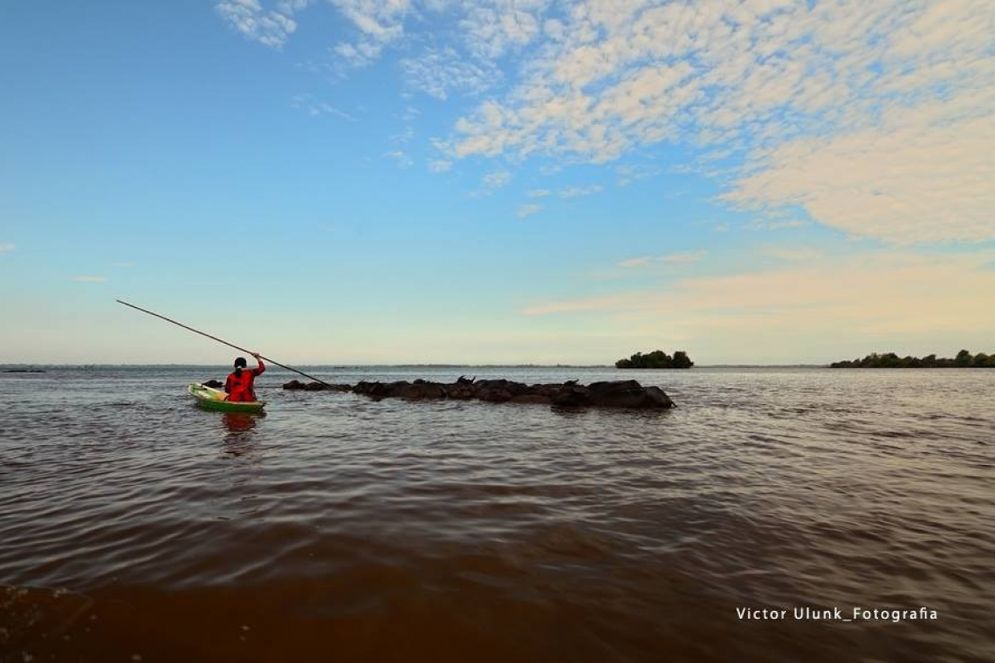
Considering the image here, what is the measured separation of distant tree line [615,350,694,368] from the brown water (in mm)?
88502

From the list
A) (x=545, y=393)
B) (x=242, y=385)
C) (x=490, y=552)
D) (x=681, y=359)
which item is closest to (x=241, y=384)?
(x=242, y=385)

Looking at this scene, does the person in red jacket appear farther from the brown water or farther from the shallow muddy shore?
the shallow muddy shore

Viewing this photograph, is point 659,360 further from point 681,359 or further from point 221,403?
point 221,403

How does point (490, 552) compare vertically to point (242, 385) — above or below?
below

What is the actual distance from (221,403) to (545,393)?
17.6 meters

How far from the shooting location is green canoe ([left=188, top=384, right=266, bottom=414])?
2006 cm

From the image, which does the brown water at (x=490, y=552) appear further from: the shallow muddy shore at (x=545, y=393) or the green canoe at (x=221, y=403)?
the shallow muddy shore at (x=545, y=393)

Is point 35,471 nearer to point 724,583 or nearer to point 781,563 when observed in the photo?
point 724,583

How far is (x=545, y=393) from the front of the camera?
29.4 meters

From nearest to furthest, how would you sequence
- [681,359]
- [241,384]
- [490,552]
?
[490,552]
[241,384]
[681,359]

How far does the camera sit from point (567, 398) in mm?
25094

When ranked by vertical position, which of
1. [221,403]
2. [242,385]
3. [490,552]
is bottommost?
[490,552]

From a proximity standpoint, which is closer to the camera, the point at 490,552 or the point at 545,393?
the point at 490,552

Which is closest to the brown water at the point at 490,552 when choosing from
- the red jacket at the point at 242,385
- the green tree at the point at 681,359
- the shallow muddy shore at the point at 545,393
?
the red jacket at the point at 242,385
